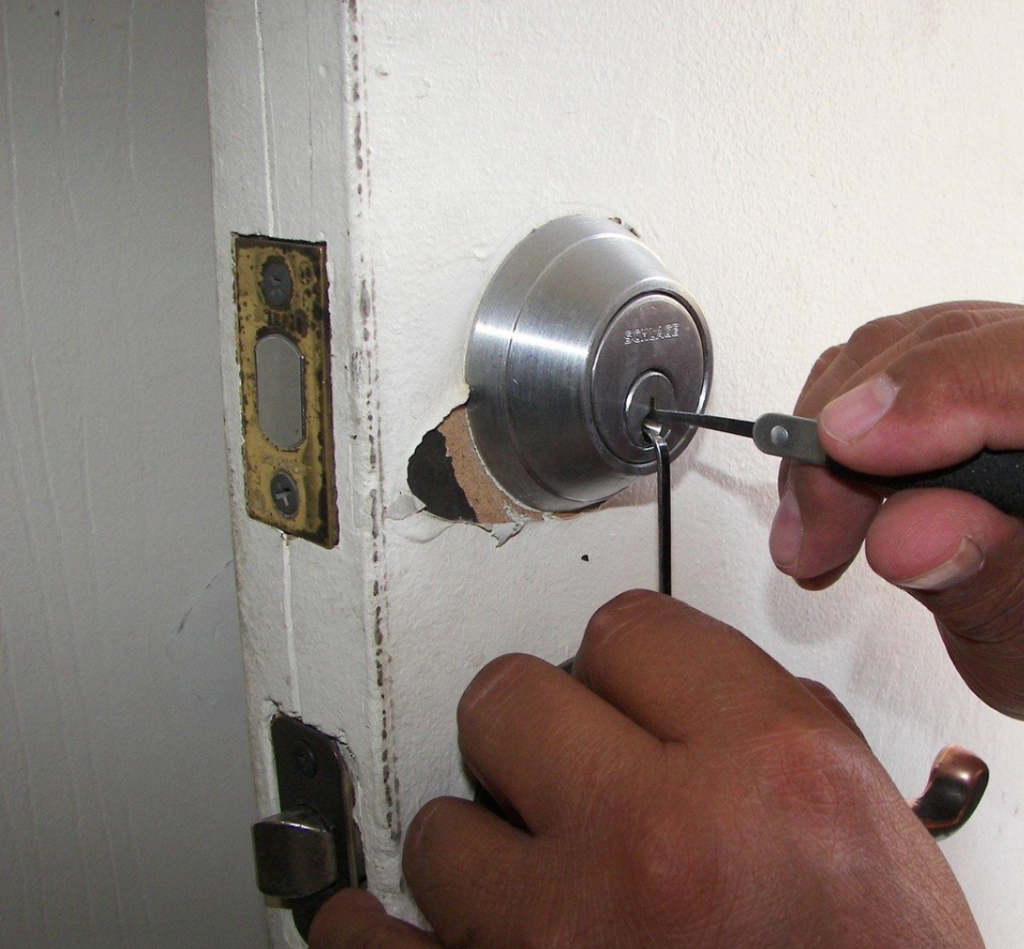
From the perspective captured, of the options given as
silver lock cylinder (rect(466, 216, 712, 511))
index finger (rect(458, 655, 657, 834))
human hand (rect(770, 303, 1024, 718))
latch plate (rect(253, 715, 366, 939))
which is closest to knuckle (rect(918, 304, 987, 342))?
human hand (rect(770, 303, 1024, 718))

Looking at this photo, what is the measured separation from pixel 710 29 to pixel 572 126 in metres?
0.10

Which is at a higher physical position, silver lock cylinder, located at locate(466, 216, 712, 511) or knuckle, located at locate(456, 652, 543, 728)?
silver lock cylinder, located at locate(466, 216, 712, 511)

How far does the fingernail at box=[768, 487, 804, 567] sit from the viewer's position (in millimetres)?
526

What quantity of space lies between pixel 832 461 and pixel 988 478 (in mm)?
63

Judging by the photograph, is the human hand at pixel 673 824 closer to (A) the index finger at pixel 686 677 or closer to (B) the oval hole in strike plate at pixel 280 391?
(A) the index finger at pixel 686 677

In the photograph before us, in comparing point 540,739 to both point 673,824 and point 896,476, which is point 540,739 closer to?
→ point 673,824

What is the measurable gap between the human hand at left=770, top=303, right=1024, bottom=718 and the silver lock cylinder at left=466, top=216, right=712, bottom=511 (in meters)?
0.09

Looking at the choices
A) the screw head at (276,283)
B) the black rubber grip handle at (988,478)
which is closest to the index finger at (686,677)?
the black rubber grip handle at (988,478)

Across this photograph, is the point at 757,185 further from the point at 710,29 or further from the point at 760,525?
the point at 760,525

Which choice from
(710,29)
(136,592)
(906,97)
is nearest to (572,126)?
(710,29)

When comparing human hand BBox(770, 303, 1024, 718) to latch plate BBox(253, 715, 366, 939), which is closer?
human hand BBox(770, 303, 1024, 718)

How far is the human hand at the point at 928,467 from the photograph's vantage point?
0.39m

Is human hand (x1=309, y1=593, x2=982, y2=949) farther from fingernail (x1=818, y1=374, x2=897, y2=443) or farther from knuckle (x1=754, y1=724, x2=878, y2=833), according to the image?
fingernail (x1=818, y1=374, x2=897, y2=443)

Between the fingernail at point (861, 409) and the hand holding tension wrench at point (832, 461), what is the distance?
0.02 meters
